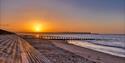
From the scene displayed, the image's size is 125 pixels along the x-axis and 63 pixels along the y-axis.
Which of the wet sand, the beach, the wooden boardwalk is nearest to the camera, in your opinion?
the wooden boardwalk

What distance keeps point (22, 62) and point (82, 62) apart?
3954 millimetres

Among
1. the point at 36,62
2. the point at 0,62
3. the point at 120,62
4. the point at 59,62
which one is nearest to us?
the point at 0,62

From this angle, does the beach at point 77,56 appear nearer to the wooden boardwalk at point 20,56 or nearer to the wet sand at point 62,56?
the wet sand at point 62,56

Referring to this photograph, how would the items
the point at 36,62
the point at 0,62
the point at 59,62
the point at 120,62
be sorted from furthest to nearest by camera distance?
the point at 120,62, the point at 59,62, the point at 36,62, the point at 0,62

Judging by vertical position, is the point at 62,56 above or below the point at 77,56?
above

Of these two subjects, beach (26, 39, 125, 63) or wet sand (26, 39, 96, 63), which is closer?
wet sand (26, 39, 96, 63)

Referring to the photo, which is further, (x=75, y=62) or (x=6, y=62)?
(x=75, y=62)

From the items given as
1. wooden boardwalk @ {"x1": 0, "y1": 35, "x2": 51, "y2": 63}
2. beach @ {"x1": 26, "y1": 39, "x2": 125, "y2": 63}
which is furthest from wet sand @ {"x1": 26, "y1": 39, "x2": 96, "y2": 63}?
wooden boardwalk @ {"x1": 0, "y1": 35, "x2": 51, "y2": 63}

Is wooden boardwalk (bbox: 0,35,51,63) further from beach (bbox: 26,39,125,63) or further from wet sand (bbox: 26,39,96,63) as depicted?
beach (bbox: 26,39,125,63)

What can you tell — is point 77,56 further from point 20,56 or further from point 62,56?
point 20,56

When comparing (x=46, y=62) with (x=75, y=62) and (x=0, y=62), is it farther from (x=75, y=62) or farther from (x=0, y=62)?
(x=0, y=62)

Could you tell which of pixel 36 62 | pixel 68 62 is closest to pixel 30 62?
pixel 36 62

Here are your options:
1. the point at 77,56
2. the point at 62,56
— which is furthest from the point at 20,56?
the point at 77,56

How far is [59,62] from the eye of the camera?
11711 mm
